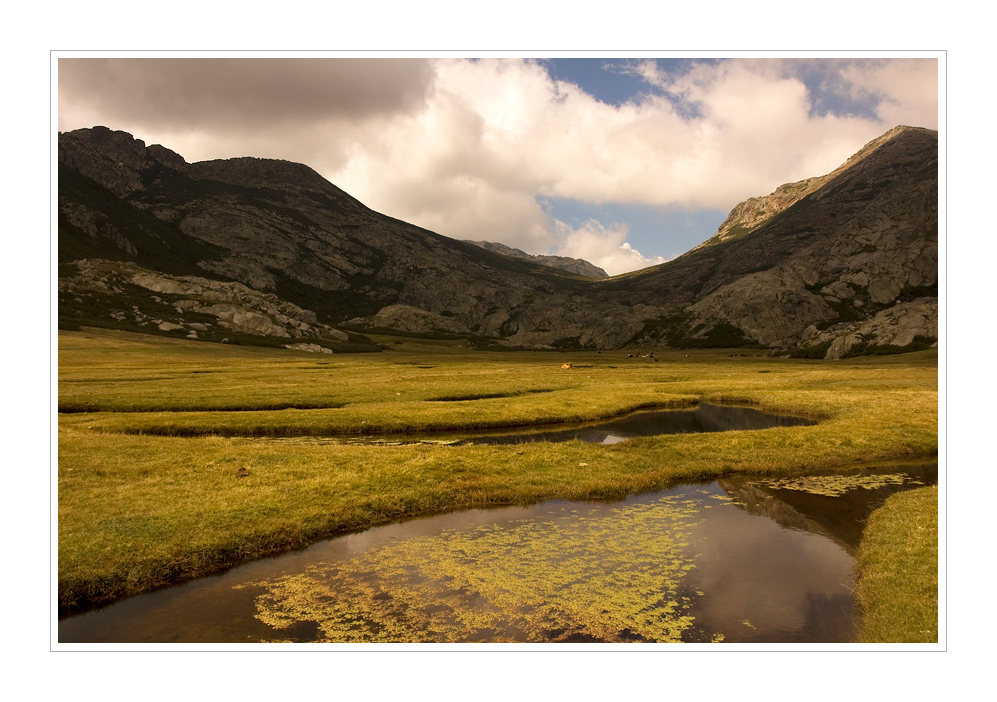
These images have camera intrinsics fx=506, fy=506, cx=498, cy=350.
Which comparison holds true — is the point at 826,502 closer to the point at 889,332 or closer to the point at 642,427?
the point at 642,427

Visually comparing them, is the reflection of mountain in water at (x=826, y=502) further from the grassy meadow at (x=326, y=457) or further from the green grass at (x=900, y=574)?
the grassy meadow at (x=326, y=457)

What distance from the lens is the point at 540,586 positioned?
18.2 m

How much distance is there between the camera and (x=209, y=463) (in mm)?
30734

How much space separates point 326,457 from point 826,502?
98.6 feet

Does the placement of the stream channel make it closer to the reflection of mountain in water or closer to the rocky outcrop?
the reflection of mountain in water

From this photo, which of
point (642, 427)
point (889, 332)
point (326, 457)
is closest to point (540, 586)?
point (326, 457)

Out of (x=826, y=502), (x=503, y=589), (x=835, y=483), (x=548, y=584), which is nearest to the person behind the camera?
(x=503, y=589)

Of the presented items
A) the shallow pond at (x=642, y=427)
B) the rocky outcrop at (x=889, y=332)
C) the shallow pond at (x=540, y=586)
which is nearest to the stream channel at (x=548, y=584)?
the shallow pond at (x=540, y=586)

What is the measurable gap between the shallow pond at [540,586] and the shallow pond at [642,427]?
19016 millimetres

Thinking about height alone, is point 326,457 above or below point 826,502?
above

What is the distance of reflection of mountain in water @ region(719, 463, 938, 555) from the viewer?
24312 millimetres

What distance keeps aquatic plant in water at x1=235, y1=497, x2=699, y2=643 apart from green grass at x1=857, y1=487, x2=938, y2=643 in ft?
18.8

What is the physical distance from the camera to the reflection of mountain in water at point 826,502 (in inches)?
957

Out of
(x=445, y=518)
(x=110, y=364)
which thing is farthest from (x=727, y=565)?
(x=110, y=364)
